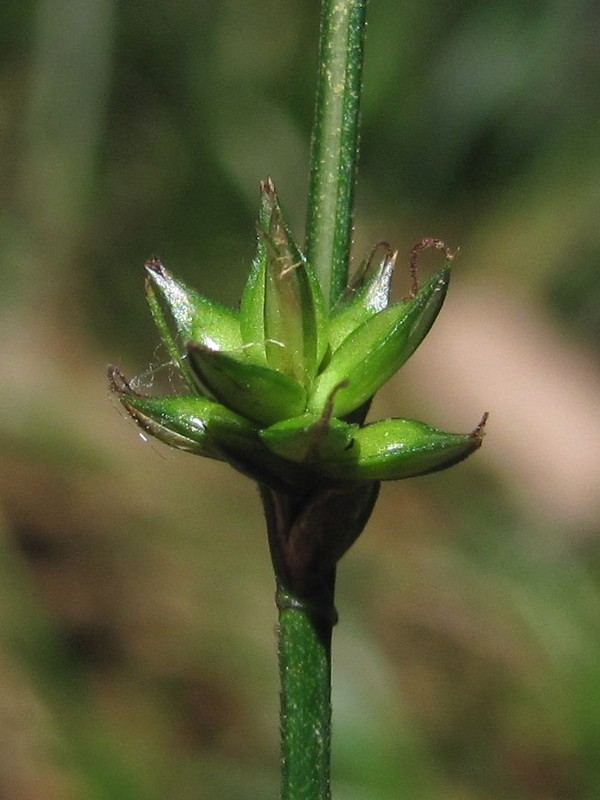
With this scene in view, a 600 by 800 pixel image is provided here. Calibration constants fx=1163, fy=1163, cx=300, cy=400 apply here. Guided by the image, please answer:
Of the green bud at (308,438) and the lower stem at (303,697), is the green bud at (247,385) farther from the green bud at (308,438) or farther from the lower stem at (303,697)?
the lower stem at (303,697)

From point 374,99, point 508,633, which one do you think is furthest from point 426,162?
point 508,633

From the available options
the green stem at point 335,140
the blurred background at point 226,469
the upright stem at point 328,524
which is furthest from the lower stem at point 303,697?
the blurred background at point 226,469

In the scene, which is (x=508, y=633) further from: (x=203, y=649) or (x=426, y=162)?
(x=426, y=162)

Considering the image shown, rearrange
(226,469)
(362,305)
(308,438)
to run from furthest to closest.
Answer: (226,469) < (362,305) < (308,438)

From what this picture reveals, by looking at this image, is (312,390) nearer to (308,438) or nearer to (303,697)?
(308,438)

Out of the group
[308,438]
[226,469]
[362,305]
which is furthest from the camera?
[226,469]

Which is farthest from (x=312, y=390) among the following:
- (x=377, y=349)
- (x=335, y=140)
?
(x=335, y=140)
